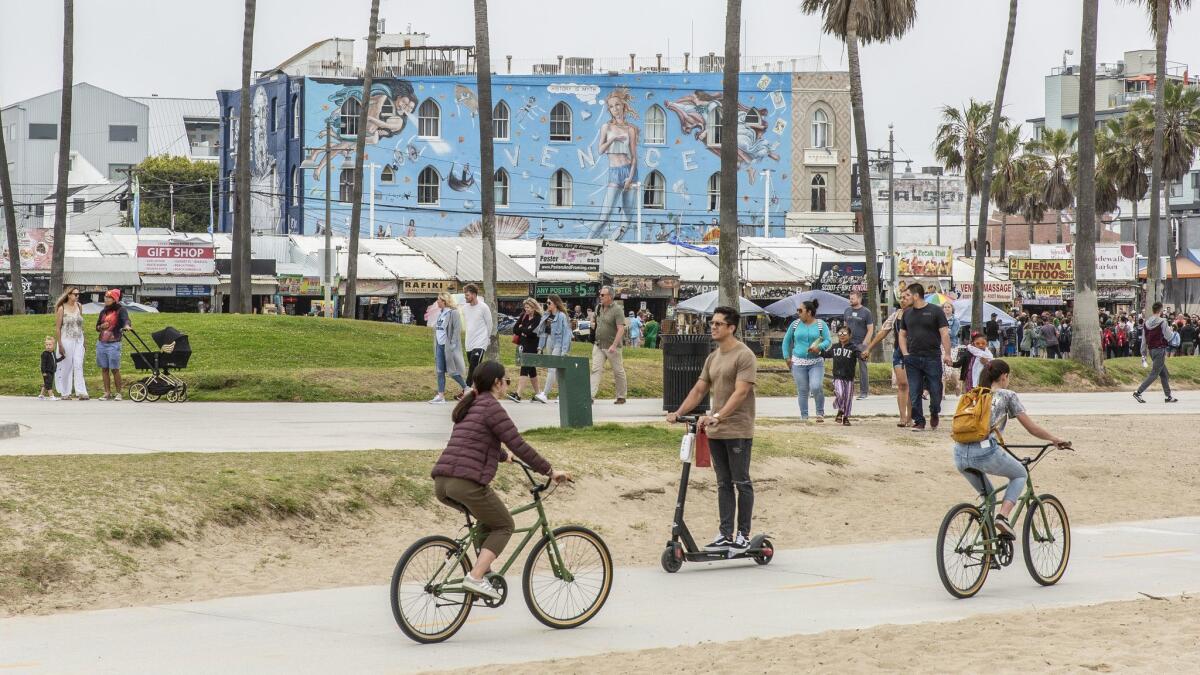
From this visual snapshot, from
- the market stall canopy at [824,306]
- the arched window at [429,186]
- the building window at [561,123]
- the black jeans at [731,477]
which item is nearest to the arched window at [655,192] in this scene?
the building window at [561,123]

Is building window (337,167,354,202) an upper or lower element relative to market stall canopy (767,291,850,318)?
upper

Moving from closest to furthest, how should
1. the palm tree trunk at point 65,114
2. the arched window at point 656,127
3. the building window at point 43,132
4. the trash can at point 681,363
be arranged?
the trash can at point 681,363 < the palm tree trunk at point 65,114 < the arched window at point 656,127 < the building window at point 43,132

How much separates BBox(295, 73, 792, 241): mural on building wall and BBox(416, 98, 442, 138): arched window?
0.05 meters

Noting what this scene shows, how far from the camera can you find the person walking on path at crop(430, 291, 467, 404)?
21594 millimetres

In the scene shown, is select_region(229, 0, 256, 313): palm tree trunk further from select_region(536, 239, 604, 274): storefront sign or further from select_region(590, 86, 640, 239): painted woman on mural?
select_region(590, 86, 640, 239): painted woman on mural

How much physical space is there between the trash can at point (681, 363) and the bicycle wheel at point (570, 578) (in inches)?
401

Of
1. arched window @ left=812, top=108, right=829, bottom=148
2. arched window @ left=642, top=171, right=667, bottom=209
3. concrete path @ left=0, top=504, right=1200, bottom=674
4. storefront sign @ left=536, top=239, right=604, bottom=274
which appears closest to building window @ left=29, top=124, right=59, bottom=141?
arched window @ left=642, top=171, right=667, bottom=209

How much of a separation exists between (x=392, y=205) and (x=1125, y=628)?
6819 cm

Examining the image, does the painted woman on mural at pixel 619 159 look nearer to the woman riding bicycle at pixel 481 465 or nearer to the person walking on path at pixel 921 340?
the person walking on path at pixel 921 340

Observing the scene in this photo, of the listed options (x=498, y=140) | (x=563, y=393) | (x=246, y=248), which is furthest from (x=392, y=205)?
(x=563, y=393)

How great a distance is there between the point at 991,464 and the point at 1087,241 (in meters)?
24.3

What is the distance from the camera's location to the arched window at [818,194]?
81688 millimetres

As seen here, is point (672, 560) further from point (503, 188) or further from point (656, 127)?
point (656, 127)

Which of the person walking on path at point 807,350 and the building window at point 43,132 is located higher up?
the building window at point 43,132
